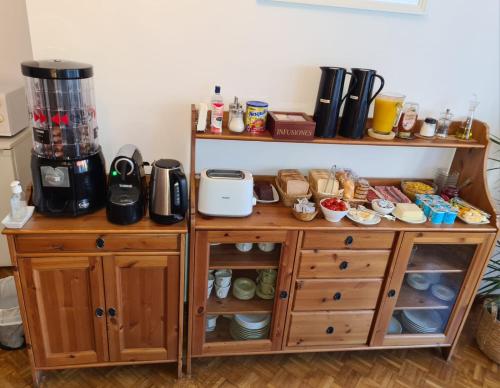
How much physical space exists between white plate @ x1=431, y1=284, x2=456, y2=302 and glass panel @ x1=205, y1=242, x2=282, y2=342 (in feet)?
2.84

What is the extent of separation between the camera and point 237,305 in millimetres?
1993

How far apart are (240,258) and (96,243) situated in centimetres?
62

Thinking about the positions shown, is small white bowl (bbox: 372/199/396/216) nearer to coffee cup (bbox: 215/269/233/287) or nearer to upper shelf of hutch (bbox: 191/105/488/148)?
upper shelf of hutch (bbox: 191/105/488/148)

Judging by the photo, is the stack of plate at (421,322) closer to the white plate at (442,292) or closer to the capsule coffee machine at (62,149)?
the white plate at (442,292)

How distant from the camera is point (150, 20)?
180cm

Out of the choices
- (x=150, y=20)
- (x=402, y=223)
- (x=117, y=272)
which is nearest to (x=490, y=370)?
(x=402, y=223)

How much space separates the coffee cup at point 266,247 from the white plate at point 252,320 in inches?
14.2

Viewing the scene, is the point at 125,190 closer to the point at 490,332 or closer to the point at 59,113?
the point at 59,113

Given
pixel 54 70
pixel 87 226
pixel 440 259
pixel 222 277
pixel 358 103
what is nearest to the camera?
pixel 54 70

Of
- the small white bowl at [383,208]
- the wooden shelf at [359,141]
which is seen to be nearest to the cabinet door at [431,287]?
the small white bowl at [383,208]

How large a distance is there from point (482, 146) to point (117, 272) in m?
1.75

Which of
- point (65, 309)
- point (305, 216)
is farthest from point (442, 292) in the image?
point (65, 309)

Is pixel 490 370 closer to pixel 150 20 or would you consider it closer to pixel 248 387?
pixel 248 387

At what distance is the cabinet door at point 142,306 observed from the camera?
1.73 m
